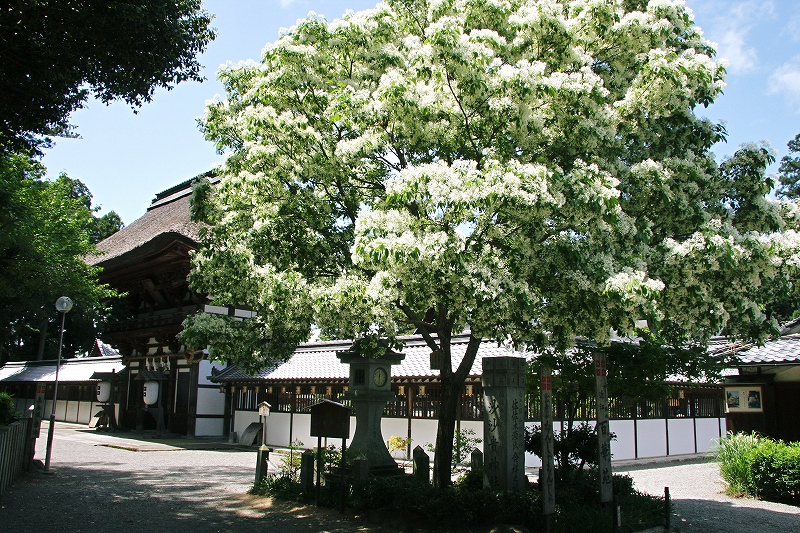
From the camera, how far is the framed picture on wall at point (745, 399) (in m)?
13.8

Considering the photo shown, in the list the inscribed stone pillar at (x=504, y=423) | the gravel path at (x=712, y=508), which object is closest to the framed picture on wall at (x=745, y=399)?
the gravel path at (x=712, y=508)

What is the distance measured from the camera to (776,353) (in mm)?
12508

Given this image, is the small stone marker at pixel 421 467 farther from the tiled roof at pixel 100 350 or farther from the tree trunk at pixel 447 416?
the tiled roof at pixel 100 350

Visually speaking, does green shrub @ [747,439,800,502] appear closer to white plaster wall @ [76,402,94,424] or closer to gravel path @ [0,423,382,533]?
gravel path @ [0,423,382,533]

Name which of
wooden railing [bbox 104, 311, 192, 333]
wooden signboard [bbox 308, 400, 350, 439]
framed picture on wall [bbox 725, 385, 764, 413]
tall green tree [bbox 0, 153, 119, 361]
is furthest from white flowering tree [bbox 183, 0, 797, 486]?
wooden railing [bbox 104, 311, 192, 333]

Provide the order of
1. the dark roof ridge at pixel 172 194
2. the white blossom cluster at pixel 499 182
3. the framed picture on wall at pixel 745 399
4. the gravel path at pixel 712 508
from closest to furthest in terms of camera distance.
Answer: the white blossom cluster at pixel 499 182 < the gravel path at pixel 712 508 < the framed picture on wall at pixel 745 399 < the dark roof ridge at pixel 172 194

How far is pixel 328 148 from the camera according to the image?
897 centimetres

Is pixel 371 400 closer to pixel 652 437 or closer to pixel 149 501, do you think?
pixel 149 501

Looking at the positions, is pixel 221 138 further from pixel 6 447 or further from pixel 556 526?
pixel 556 526

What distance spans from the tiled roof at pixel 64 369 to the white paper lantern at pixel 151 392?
4680mm

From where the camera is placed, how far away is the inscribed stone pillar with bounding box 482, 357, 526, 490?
9.34 metres

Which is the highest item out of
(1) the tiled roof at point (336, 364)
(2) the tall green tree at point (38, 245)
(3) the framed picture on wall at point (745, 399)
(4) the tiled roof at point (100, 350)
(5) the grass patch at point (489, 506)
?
(2) the tall green tree at point (38, 245)

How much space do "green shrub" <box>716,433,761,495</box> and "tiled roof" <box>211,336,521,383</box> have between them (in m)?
5.43

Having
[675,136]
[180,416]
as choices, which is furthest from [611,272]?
[180,416]
